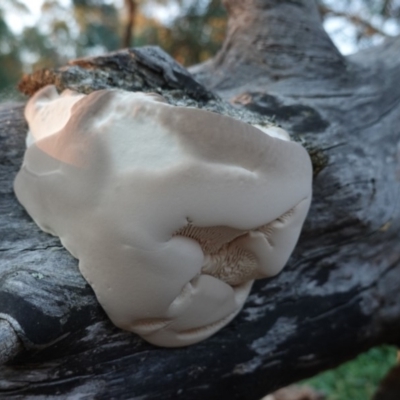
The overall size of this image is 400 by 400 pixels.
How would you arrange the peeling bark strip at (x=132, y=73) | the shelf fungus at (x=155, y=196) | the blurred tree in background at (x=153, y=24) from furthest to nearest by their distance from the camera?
the blurred tree in background at (x=153, y=24) < the peeling bark strip at (x=132, y=73) < the shelf fungus at (x=155, y=196)

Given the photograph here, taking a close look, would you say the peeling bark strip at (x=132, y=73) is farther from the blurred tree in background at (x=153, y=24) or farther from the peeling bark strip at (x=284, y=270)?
the blurred tree in background at (x=153, y=24)

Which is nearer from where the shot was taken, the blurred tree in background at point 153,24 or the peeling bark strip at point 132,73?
the peeling bark strip at point 132,73

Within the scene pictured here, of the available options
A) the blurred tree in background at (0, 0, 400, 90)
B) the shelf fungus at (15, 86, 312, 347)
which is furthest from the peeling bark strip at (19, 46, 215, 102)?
the blurred tree in background at (0, 0, 400, 90)

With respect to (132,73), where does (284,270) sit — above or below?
below

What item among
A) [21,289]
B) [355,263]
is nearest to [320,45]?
[355,263]

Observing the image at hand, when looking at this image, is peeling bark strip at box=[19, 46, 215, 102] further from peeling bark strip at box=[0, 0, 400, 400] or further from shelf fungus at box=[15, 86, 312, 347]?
shelf fungus at box=[15, 86, 312, 347]

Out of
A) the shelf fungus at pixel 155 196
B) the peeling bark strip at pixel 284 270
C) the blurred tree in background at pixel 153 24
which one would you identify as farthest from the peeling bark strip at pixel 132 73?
the blurred tree in background at pixel 153 24

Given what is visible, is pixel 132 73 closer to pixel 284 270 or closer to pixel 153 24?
pixel 284 270

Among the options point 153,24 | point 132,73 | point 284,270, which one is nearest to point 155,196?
point 132,73
